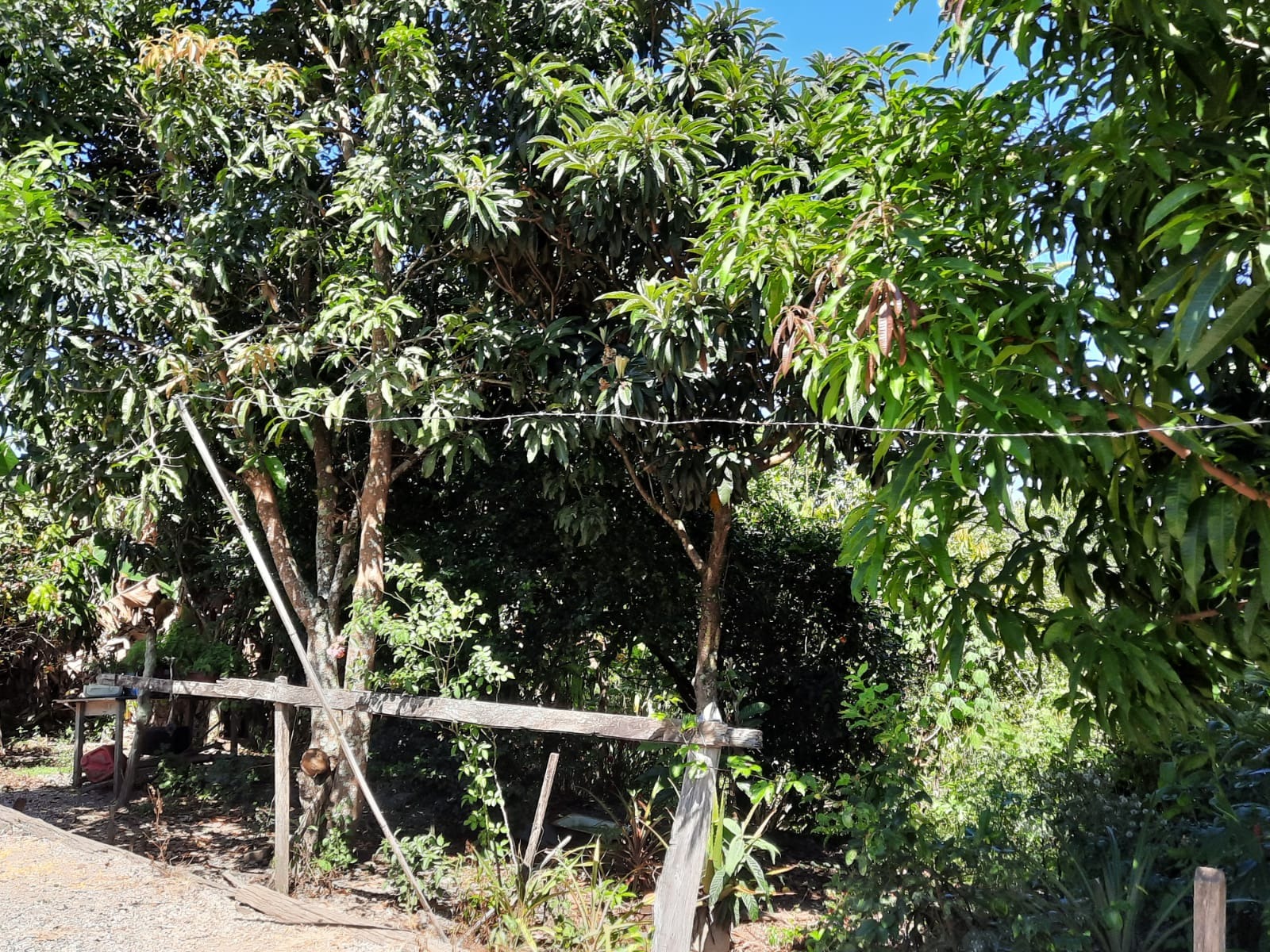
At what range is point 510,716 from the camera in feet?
14.8

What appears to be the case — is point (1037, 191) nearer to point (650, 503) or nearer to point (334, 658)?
point (650, 503)

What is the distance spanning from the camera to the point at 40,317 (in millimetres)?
4859

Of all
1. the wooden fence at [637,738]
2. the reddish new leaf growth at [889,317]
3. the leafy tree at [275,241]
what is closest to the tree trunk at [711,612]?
the wooden fence at [637,738]

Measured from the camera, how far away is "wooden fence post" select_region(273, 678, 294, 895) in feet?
16.7

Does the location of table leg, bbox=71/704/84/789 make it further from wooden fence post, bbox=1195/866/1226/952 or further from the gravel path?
wooden fence post, bbox=1195/866/1226/952

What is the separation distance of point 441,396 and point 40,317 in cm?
215

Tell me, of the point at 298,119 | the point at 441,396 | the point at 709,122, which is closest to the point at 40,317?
the point at 298,119

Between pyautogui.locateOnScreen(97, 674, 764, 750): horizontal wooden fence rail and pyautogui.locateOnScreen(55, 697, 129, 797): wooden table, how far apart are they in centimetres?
209

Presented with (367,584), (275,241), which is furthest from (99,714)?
(275,241)

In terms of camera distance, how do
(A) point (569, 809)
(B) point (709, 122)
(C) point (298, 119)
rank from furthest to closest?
(A) point (569, 809)
(C) point (298, 119)
(B) point (709, 122)

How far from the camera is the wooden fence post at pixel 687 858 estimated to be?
3.80 m

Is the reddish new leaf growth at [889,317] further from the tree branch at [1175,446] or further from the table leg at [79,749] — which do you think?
the table leg at [79,749]

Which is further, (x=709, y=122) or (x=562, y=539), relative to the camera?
(x=562, y=539)

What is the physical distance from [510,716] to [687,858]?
1.13 metres
